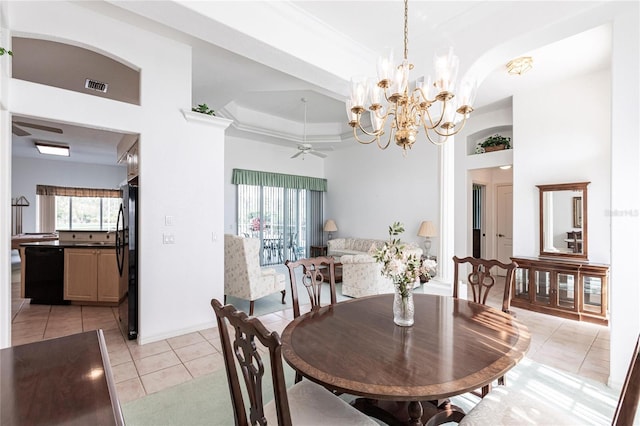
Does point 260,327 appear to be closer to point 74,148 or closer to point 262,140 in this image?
point 262,140

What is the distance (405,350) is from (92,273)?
4786 millimetres

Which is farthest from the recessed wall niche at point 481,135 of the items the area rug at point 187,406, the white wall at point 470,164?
the area rug at point 187,406

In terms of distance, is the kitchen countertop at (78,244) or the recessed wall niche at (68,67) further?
the kitchen countertop at (78,244)

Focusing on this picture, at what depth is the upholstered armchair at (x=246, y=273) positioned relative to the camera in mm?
3986

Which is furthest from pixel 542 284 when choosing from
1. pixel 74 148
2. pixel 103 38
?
pixel 74 148

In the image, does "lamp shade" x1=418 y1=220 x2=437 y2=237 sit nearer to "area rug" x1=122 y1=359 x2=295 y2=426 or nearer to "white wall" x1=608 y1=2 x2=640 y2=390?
"white wall" x1=608 y1=2 x2=640 y2=390

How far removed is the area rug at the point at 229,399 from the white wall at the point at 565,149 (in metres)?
2.02

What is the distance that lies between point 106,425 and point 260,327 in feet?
1.48

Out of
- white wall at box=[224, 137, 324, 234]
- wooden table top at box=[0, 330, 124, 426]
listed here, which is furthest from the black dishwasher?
wooden table top at box=[0, 330, 124, 426]

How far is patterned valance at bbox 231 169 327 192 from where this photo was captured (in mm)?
6952

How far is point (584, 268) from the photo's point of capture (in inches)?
151

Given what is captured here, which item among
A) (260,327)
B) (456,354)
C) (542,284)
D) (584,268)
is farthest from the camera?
(542,284)

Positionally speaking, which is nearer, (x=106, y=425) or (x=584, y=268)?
(x=106, y=425)

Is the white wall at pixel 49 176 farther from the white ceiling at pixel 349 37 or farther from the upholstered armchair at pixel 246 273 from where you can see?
the upholstered armchair at pixel 246 273
